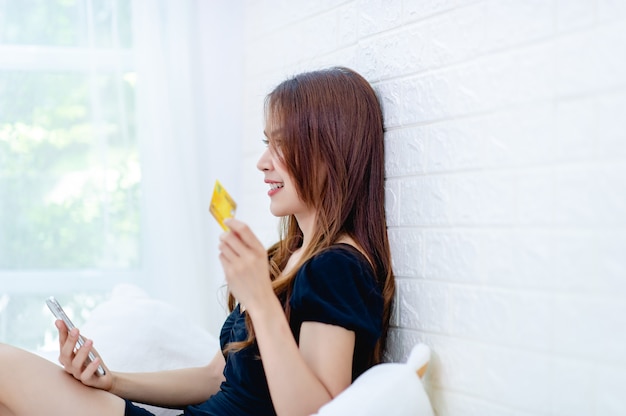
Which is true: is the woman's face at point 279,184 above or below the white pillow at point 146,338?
above

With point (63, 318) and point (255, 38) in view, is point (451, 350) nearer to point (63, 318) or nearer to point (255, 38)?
point (63, 318)

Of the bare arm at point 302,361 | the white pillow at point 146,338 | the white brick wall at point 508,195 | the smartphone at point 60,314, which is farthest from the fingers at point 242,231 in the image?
the white pillow at point 146,338

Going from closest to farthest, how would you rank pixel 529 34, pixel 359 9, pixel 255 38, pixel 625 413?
pixel 625 413 → pixel 529 34 → pixel 359 9 → pixel 255 38

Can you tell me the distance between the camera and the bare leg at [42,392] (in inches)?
60.0

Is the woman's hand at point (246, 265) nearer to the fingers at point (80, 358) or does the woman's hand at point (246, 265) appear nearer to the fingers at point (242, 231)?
the fingers at point (242, 231)

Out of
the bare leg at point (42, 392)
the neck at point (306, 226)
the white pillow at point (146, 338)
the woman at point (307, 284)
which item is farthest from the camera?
the white pillow at point (146, 338)

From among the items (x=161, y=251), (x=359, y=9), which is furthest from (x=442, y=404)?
(x=161, y=251)

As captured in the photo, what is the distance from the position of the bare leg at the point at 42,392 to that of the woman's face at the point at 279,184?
22.2 inches

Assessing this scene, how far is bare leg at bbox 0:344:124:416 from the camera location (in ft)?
5.00

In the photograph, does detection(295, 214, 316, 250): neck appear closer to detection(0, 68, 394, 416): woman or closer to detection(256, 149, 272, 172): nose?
detection(0, 68, 394, 416): woman

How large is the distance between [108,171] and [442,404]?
5.05 feet

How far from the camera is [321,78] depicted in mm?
1645

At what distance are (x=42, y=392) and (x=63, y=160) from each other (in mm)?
1187

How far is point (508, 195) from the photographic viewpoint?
1306 millimetres
